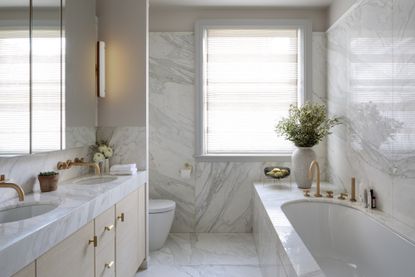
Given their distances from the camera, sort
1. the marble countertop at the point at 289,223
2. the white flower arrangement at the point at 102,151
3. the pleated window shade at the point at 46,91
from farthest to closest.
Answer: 1. the white flower arrangement at the point at 102,151
2. the pleated window shade at the point at 46,91
3. the marble countertop at the point at 289,223

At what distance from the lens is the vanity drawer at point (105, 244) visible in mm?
1631

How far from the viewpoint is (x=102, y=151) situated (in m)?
2.50

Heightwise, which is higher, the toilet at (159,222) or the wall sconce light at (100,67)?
the wall sconce light at (100,67)

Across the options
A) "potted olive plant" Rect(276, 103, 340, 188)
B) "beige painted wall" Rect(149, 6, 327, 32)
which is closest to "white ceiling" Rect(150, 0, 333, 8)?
"beige painted wall" Rect(149, 6, 327, 32)

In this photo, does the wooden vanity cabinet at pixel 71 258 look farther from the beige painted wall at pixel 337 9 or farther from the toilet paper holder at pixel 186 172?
the beige painted wall at pixel 337 9

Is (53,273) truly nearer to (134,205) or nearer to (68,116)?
(134,205)

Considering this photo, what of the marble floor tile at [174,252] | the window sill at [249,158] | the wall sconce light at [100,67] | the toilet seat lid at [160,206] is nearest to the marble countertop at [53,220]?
the toilet seat lid at [160,206]

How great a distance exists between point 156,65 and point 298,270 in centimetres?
265

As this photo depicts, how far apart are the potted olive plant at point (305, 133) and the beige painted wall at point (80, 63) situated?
75.1 inches

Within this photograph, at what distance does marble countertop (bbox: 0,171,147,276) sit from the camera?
949 millimetres

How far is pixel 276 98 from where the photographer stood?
131 inches

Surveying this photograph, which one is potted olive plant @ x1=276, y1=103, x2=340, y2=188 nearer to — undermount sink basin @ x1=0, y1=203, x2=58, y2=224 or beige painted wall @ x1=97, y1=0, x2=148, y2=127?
beige painted wall @ x1=97, y1=0, x2=148, y2=127

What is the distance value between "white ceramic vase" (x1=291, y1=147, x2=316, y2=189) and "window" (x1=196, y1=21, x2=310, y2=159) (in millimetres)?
388

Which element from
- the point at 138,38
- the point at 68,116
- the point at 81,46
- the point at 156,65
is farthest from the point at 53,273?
the point at 156,65
